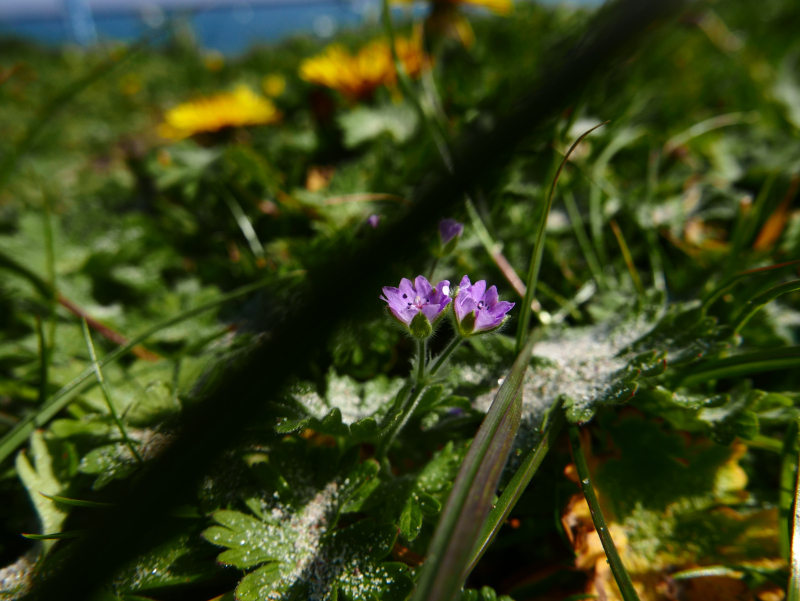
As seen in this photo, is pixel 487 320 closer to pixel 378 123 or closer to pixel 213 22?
pixel 378 123

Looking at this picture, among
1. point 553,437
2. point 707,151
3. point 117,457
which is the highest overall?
point 707,151

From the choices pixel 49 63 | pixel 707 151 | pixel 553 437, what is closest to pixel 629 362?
pixel 553 437

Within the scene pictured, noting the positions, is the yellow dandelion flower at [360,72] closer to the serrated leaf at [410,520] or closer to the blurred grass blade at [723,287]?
the blurred grass blade at [723,287]

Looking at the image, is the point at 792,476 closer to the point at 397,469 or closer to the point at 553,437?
the point at 553,437

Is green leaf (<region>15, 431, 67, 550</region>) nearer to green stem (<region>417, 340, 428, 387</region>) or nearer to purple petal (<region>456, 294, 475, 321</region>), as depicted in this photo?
green stem (<region>417, 340, 428, 387</region>)

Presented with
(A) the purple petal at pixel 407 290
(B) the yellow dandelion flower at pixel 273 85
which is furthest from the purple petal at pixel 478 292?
(B) the yellow dandelion flower at pixel 273 85

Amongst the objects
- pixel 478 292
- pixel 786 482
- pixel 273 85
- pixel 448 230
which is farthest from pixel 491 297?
pixel 273 85
